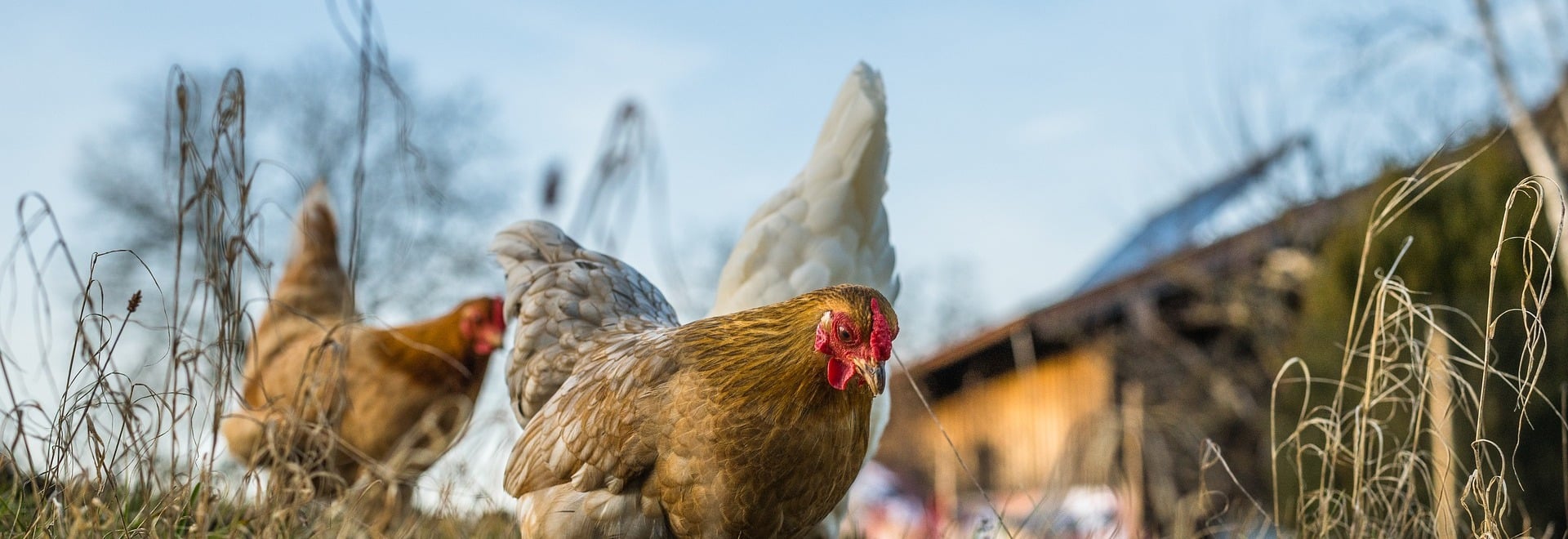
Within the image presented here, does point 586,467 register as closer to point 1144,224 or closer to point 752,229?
point 752,229

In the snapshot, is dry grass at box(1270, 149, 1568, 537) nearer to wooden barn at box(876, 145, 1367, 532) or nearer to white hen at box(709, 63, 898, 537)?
white hen at box(709, 63, 898, 537)

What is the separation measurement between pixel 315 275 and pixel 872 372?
14.2 feet

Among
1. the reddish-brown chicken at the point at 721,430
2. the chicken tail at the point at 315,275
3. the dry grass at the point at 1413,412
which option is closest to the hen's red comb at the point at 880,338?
the reddish-brown chicken at the point at 721,430

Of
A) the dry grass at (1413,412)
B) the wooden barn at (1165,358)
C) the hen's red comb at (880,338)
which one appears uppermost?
the hen's red comb at (880,338)

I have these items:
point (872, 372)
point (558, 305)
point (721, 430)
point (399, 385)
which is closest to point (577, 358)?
point (558, 305)

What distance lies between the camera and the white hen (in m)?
Result: 3.69

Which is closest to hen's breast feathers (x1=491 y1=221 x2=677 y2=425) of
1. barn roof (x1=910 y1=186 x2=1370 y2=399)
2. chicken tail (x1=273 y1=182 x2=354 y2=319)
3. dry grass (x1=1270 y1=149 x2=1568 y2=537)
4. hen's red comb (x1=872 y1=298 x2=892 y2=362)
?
hen's red comb (x1=872 y1=298 x2=892 y2=362)

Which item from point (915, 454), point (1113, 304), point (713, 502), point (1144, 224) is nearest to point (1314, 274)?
point (1113, 304)

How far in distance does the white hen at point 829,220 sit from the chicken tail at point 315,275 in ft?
8.84

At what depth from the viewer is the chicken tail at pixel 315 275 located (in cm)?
541

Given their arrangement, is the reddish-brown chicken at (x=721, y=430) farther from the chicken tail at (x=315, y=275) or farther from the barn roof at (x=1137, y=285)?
the barn roof at (x=1137, y=285)

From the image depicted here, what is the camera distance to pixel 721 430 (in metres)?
2.22

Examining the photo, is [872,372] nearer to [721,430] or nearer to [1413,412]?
[721,430]

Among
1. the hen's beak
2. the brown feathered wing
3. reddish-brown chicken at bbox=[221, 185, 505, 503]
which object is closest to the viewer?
the hen's beak
